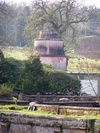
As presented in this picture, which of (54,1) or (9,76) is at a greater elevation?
(54,1)

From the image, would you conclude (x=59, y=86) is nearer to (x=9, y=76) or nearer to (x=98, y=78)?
(x=9, y=76)

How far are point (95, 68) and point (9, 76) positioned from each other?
65.0 ft

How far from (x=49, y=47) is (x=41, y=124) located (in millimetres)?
31513

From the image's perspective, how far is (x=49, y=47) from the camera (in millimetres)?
55250

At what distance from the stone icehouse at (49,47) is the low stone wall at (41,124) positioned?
29.8 metres

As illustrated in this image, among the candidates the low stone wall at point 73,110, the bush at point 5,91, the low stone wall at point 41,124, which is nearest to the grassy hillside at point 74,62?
the bush at point 5,91

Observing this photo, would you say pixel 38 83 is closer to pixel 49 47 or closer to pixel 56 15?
pixel 49 47

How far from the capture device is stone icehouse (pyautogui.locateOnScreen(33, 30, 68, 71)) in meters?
54.9

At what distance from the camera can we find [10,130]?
25.1 meters

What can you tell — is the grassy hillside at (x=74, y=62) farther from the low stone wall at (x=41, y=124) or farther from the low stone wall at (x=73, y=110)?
the low stone wall at (x=41, y=124)

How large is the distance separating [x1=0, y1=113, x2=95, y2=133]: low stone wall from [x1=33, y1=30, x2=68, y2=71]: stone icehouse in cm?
2978

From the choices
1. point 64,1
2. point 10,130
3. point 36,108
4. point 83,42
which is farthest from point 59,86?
point 83,42

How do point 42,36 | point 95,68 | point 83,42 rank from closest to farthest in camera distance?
1. point 42,36
2. point 95,68
3. point 83,42

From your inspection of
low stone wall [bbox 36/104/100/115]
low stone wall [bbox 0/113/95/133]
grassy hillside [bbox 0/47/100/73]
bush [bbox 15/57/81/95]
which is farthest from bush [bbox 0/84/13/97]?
grassy hillside [bbox 0/47/100/73]
